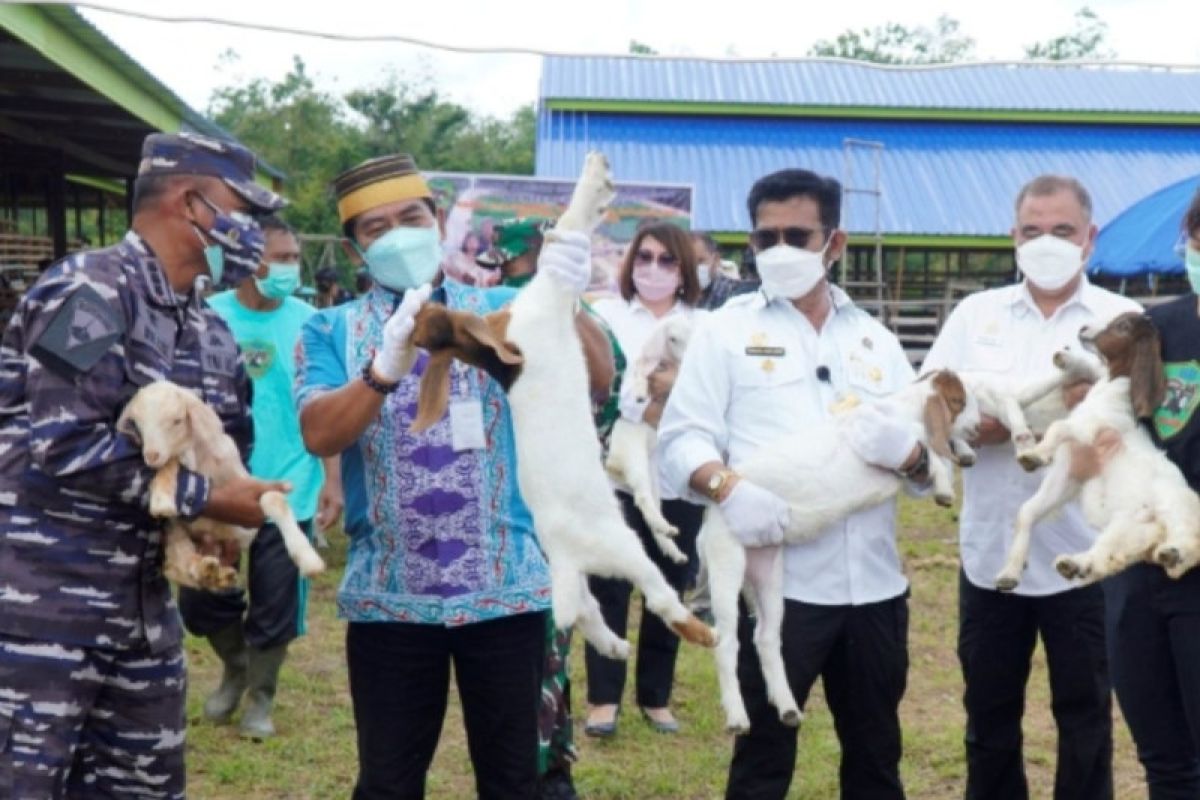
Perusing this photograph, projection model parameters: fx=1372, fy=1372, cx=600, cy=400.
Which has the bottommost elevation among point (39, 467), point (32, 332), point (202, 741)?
point (202, 741)

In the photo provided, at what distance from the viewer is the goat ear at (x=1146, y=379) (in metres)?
3.58

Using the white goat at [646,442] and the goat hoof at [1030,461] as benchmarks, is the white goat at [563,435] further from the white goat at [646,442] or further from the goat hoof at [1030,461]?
the white goat at [646,442]

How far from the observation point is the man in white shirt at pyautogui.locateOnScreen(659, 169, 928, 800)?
13.5 feet

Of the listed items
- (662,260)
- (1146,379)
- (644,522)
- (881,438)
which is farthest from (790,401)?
(662,260)

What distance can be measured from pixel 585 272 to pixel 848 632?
151cm

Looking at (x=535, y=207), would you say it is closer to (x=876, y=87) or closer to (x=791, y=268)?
(x=791, y=268)

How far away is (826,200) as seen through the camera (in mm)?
4141

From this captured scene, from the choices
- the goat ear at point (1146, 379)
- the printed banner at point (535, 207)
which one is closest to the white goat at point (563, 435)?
the goat ear at point (1146, 379)

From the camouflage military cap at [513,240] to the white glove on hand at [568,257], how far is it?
101 inches

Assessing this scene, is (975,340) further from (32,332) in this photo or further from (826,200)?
(32,332)

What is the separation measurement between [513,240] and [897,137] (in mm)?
19734

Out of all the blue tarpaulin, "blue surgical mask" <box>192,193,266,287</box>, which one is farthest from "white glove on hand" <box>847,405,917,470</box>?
the blue tarpaulin

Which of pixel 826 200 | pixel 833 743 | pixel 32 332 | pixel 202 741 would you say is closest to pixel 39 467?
pixel 32 332

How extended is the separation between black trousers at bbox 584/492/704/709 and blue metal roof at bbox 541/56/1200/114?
16.5m
